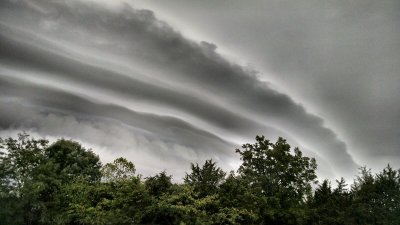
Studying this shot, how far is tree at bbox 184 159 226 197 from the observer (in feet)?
100

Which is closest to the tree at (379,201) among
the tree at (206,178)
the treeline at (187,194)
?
the treeline at (187,194)

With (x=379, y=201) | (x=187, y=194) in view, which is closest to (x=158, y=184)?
(x=187, y=194)

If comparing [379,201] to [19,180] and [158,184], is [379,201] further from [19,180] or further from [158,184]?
[19,180]

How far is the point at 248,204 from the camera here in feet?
104

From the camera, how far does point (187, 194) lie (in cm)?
2744

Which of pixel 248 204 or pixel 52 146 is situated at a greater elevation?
pixel 52 146

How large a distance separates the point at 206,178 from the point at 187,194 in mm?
4084

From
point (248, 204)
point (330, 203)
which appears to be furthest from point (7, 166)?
point (330, 203)

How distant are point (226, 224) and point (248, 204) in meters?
3.97

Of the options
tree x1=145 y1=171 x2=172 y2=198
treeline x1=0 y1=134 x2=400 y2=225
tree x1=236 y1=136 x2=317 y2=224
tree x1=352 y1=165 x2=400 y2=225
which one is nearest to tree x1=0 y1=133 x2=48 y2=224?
treeline x1=0 y1=134 x2=400 y2=225

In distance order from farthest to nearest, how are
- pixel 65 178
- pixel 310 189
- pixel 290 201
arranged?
pixel 310 189
pixel 290 201
pixel 65 178

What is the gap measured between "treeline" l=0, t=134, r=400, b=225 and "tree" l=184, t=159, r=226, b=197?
0.09 m

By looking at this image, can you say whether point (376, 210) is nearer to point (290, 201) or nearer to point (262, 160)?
point (290, 201)

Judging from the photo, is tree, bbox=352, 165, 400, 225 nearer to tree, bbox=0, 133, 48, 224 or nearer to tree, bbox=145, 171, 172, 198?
tree, bbox=145, 171, 172, 198
